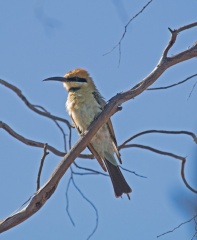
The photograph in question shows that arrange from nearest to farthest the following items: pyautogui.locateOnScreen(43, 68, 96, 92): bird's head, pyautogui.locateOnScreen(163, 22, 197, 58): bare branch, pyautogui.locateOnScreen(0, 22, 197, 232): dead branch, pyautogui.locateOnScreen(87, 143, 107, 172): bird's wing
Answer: pyautogui.locateOnScreen(0, 22, 197, 232): dead branch, pyautogui.locateOnScreen(163, 22, 197, 58): bare branch, pyautogui.locateOnScreen(87, 143, 107, 172): bird's wing, pyautogui.locateOnScreen(43, 68, 96, 92): bird's head

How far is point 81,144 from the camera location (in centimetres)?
253

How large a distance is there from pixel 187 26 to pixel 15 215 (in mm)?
935

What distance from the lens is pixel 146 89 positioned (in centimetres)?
255

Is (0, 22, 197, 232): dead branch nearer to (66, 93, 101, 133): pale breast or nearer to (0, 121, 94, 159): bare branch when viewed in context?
(0, 121, 94, 159): bare branch

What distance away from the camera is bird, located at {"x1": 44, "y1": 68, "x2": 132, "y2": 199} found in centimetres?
369

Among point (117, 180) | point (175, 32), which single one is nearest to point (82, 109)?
point (117, 180)

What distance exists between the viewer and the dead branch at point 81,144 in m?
2.37

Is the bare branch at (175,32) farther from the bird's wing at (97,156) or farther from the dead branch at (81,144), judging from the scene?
the bird's wing at (97,156)

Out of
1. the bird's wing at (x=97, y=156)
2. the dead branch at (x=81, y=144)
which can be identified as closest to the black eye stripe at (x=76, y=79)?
the bird's wing at (x=97, y=156)

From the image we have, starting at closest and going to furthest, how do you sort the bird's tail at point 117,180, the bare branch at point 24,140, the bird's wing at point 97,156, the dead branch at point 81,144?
1. the dead branch at point 81,144
2. the bare branch at point 24,140
3. the bird's tail at point 117,180
4. the bird's wing at point 97,156

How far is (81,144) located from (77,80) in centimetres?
150

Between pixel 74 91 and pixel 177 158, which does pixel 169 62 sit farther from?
pixel 74 91

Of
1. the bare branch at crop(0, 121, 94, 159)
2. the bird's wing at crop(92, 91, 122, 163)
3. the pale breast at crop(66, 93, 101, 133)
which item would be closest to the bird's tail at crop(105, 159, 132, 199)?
the bird's wing at crop(92, 91, 122, 163)

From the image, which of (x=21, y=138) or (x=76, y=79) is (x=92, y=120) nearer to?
(x=76, y=79)
